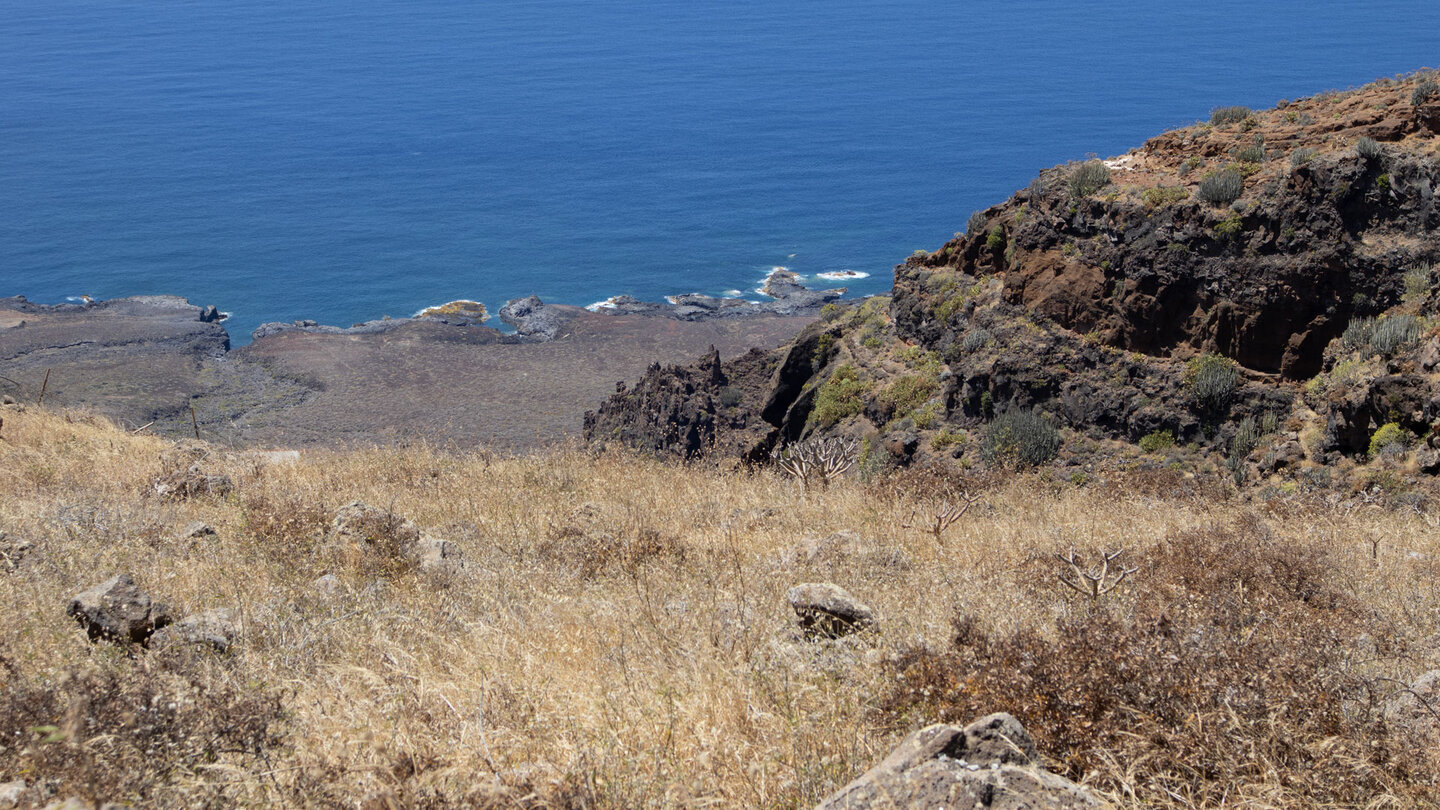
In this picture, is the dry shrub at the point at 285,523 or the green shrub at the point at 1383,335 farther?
the green shrub at the point at 1383,335

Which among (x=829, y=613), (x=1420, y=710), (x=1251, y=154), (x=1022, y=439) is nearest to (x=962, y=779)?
(x=829, y=613)

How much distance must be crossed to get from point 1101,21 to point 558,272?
118 m

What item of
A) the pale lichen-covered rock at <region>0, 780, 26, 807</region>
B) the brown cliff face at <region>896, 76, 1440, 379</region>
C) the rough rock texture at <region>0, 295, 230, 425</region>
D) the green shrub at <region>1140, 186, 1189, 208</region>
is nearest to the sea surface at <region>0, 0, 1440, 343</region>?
the rough rock texture at <region>0, 295, 230, 425</region>

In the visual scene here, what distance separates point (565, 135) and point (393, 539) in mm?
83686

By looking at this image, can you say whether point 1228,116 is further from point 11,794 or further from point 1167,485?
point 11,794

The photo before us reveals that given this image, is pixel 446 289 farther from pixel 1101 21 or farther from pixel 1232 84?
pixel 1101 21

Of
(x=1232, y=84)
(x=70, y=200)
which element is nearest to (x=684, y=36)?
(x=1232, y=84)

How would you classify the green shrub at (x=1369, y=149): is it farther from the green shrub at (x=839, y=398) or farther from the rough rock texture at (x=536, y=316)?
the rough rock texture at (x=536, y=316)

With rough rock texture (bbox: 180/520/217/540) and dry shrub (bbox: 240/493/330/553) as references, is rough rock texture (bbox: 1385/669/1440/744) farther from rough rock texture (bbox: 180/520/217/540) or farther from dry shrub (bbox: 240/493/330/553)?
rough rock texture (bbox: 180/520/217/540)

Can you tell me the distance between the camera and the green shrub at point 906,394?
1442 cm

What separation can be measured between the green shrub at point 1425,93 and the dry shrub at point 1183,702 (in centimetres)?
1112

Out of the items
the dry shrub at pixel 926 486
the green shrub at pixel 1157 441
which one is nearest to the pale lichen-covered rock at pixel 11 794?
the dry shrub at pixel 926 486

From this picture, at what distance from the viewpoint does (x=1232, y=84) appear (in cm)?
8519

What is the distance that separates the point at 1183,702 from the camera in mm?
3062
